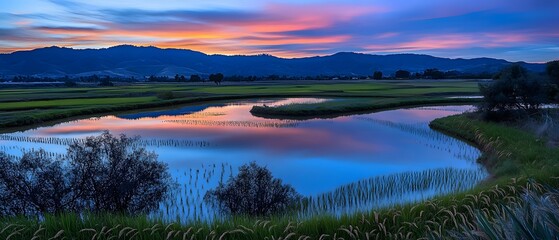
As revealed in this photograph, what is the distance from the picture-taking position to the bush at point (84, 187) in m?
10.4

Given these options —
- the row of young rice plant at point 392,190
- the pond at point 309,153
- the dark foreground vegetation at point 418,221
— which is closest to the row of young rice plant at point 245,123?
the pond at point 309,153

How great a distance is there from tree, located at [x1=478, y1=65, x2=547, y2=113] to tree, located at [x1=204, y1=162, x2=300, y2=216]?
58.5 feet

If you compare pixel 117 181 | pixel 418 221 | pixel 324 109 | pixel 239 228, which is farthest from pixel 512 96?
pixel 239 228

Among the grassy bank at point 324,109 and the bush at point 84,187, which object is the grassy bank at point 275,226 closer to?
the bush at point 84,187

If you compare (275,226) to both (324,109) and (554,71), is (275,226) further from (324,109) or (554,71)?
(554,71)

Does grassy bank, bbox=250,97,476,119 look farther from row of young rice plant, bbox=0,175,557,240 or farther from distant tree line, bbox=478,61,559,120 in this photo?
row of young rice plant, bbox=0,175,557,240

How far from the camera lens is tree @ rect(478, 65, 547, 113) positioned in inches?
950

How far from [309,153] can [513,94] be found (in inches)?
542

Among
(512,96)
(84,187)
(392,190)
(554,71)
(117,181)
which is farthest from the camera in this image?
(554,71)

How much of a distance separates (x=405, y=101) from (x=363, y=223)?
3707 cm

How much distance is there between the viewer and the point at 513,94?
958 inches

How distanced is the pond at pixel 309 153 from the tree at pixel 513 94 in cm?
383

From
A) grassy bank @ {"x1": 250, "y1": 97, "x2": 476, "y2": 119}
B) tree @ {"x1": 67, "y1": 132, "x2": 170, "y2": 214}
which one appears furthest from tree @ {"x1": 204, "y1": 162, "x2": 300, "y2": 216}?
grassy bank @ {"x1": 250, "y1": 97, "x2": 476, "y2": 119}

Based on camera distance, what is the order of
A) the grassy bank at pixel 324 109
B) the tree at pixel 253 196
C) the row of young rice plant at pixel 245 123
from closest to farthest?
1. the tree at pixel 253 196
2. the row of young rice plant at pixel 245 123
3. the grassy bank at pixel 324 109
